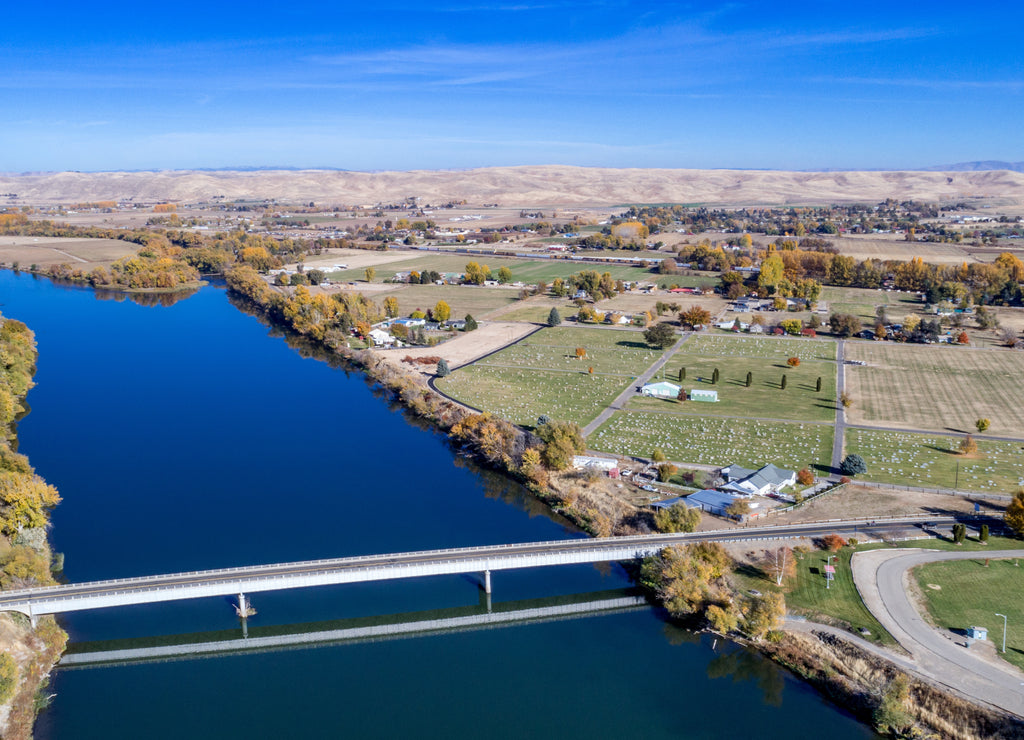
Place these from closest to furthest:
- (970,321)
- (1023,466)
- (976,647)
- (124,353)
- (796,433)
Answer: (976,647) < (1023,466) < (796,433) < (124,353) < (970,321)

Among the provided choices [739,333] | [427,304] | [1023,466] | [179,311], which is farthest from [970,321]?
[179,311]

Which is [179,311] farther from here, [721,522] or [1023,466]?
[1023,466]

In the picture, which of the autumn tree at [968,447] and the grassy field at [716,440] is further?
the autumn tree at [968,447]

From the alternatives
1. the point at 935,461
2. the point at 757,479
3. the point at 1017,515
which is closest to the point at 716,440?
the point at 757,479

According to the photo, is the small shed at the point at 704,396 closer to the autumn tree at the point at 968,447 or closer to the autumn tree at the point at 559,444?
the autumn tree at the point at 559,444

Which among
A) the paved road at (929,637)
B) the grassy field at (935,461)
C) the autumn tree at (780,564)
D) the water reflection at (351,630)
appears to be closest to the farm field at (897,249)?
the grassy field at (935,461)

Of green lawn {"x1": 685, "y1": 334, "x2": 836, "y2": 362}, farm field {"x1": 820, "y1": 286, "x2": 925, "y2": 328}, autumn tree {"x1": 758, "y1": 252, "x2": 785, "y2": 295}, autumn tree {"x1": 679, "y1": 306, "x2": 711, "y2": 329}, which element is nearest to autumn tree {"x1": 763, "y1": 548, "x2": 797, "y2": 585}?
green lawn {"x1": 685, "y1": 334, "x2": 836, "y2": 362}
